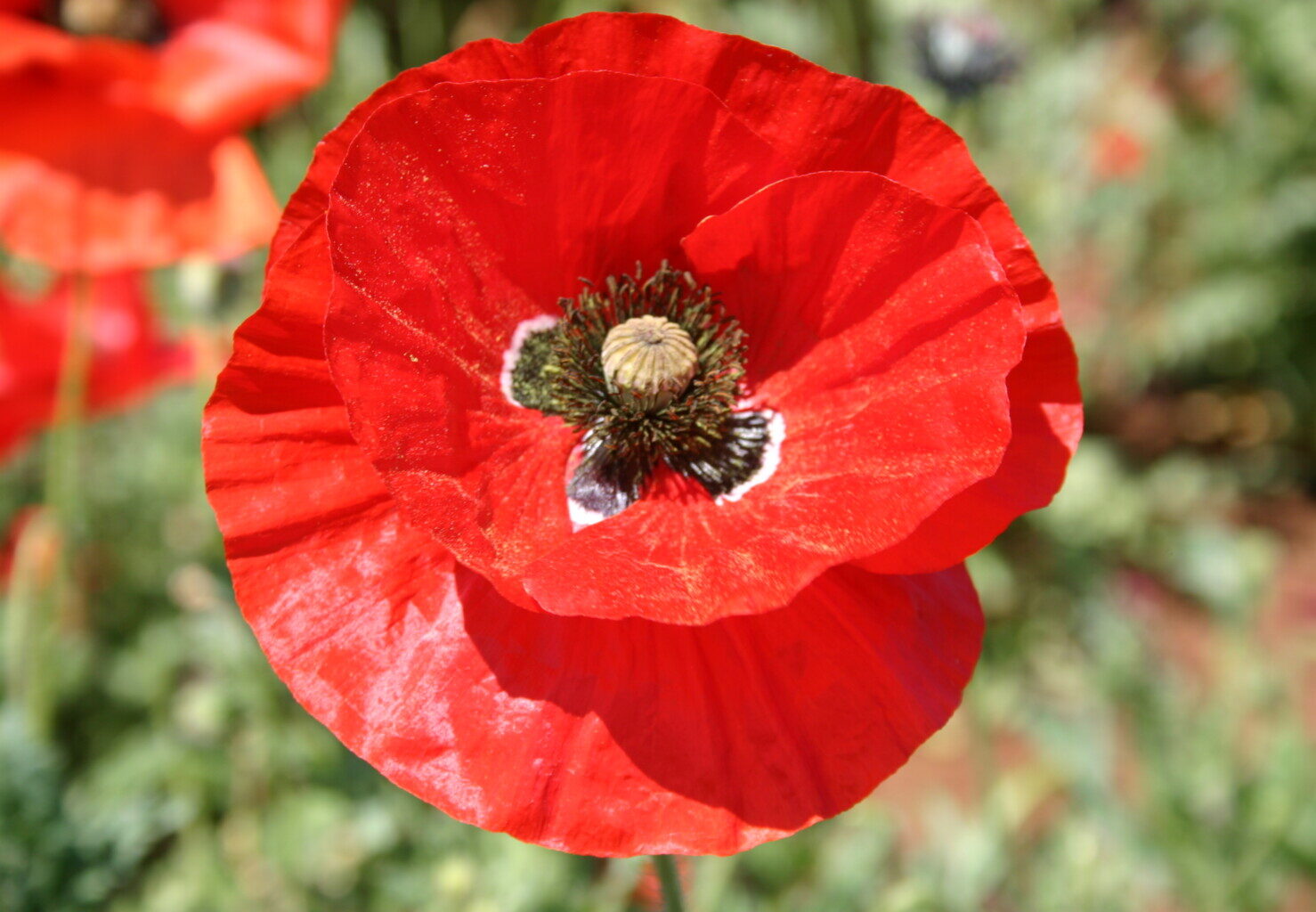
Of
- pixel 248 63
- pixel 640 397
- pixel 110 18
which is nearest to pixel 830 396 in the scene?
pixel 640 397

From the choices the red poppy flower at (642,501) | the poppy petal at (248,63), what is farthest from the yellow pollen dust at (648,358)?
the poppy petal at (248,63)

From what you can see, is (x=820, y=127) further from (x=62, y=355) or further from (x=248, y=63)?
(x=62, y=355)

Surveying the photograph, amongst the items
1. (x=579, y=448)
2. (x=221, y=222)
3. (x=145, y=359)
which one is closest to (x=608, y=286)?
(x=579, y=448)

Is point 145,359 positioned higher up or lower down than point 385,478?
lower down

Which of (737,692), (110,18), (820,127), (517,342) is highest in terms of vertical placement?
(110,18)

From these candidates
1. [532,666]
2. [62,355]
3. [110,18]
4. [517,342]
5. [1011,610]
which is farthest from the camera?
[1011,610]

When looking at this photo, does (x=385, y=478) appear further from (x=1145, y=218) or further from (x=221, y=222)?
(x=1145, y=218)

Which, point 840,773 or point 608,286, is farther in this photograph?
point 608,286
